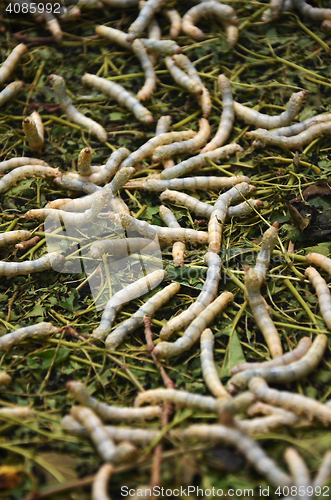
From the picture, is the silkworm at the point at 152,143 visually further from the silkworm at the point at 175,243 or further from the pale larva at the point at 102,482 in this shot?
the pale larva at the point at 102,482

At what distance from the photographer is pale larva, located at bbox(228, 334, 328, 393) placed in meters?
3.17

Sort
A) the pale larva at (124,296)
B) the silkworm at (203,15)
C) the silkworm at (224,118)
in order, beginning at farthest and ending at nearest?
the silkworm at (203,15), the silkworm at (224,118), the pale larva at (124,296)

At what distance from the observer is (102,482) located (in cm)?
272

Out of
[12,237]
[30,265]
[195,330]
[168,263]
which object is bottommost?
[195,330]

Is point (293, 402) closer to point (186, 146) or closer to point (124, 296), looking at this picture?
point (124, 296)

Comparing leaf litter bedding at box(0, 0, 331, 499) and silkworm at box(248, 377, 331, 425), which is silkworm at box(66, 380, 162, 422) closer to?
leaf litter bedding at box(0, 0, 331, 499)

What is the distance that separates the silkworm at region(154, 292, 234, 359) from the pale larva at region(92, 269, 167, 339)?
1.77ft

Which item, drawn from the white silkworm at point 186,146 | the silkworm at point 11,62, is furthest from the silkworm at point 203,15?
the silkworm at point 11,62

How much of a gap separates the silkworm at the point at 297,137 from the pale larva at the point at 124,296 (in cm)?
195

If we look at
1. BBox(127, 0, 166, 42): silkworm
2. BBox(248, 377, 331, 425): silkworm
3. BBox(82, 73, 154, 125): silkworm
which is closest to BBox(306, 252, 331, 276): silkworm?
BBox(248, 377, 331, 425): silkworm

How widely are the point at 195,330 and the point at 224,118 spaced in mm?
2685

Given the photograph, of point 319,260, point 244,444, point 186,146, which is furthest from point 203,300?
point 186,146

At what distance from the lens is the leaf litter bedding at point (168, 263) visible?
2891mm

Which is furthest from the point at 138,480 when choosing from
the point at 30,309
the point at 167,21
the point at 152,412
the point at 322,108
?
the point at 167,21
